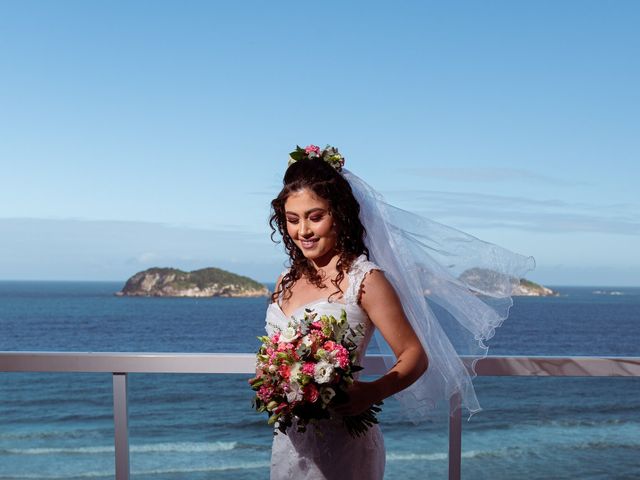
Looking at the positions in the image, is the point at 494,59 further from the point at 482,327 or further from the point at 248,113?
the point at 482,327

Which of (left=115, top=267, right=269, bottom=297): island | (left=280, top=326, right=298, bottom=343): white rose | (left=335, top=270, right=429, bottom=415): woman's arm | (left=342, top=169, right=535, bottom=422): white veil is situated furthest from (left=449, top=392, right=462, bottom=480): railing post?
(left=115, top=267, right=269, bottom=297): island

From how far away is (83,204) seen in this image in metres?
66.6

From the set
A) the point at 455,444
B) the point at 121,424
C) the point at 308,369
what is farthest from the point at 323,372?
the point at 121,424

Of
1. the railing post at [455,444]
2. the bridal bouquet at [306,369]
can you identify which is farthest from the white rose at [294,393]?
the railing post at [455,444]

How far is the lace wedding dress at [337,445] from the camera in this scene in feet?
6.86

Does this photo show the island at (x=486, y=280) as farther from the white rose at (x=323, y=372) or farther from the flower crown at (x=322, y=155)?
the white rose at (x=323, y=372)

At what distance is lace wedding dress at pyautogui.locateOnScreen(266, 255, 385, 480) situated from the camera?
2.09m

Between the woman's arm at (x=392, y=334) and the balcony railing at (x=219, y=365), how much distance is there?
56cm

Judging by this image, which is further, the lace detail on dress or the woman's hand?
the lace detail on dress

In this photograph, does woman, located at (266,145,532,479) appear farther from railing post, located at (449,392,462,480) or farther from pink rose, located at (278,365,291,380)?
railing post, located at (449,392,462,480)

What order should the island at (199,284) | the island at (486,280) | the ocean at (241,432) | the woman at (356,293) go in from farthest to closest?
the island at (199,284) < the ocean at (241,432) < the island at (486,280) < the woman at (356,293)

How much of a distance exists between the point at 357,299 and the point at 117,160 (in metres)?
49.9

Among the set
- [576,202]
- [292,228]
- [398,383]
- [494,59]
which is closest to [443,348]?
[398,383]

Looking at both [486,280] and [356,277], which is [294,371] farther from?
[486,280]
